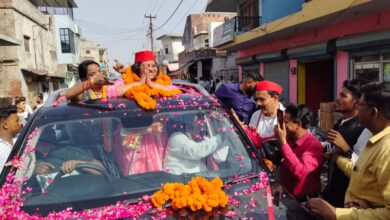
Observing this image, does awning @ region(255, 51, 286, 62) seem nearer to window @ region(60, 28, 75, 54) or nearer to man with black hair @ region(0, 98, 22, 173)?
man with black hair @ region(0, 98, 22, 173)

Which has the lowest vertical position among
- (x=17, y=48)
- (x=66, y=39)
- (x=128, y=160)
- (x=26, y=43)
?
(x=128, y=160)

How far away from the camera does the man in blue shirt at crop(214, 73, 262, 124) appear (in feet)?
13.1

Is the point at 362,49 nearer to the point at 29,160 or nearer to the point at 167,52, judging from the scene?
the point at 29,160

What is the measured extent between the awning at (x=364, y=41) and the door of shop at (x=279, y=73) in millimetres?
3710

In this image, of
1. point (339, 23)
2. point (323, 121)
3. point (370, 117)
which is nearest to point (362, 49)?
point (339, 23)

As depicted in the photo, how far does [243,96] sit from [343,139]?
1.83 m

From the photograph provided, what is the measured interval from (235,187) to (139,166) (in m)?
0.70

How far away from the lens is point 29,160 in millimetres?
2088

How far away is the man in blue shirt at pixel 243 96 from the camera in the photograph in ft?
13.1

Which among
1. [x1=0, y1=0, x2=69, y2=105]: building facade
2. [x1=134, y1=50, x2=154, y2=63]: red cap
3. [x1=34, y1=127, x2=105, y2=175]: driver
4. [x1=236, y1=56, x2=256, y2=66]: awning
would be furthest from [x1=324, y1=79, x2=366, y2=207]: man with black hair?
[x1=0, y1=0, x2=69, y2=105]: building facade

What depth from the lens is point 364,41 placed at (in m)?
7.50

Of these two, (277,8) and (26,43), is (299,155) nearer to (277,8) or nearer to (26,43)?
(277,8)

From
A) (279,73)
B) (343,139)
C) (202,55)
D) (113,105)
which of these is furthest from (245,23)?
(113,105)

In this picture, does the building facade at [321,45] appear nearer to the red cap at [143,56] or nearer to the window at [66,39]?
the red cap at [143,56]
